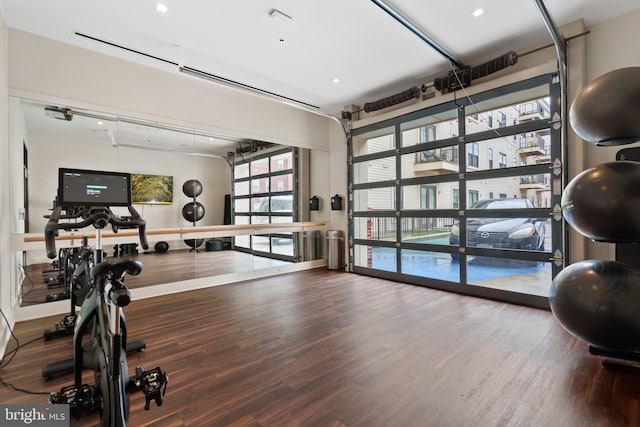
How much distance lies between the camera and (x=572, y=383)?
218 centimetres

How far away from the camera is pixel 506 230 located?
4270 millimetres

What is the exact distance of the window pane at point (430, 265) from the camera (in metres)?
4.88

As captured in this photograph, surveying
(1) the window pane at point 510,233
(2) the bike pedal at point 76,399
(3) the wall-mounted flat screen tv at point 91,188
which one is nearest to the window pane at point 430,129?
(1) the window pane at point 510,233

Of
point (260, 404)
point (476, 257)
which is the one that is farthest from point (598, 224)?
point (260, 404)

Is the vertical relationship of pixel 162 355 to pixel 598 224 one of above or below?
below

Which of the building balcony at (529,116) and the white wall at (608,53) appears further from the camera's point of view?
the building balcony at (529,116)

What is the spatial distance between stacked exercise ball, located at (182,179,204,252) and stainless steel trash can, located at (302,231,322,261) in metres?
2.34

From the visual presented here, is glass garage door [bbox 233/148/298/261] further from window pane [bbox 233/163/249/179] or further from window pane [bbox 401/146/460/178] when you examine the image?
window pane [bbox 401/146/460/178]

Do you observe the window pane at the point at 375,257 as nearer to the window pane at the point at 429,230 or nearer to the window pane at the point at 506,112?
the window pane at the point at 429,230

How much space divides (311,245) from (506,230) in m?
3.93

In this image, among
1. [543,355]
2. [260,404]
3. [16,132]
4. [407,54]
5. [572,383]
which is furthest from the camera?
[407,54]

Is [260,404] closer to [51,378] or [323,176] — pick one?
[51,378]

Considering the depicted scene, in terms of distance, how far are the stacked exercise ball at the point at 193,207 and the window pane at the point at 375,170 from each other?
3165 millimetres

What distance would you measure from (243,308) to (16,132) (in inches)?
137
